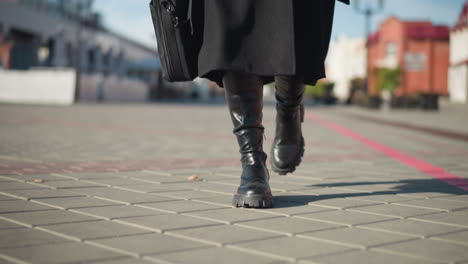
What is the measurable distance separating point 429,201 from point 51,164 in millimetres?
3006

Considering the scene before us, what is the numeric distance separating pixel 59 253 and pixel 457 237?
1.49 m

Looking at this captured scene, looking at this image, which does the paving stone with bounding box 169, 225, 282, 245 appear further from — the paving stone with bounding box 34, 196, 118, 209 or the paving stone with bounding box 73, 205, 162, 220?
the paving stone with bounding box 34, 196, 118, 209

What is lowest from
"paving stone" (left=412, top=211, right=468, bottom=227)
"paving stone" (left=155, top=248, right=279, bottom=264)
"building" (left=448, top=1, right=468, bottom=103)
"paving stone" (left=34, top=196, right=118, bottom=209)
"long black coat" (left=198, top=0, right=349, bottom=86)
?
"paving stone" (left=155, top=248, right=279, bottom=264)

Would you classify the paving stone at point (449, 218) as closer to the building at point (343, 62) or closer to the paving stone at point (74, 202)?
the paving stone at point (74, 202)

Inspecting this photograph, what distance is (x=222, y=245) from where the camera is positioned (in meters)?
1.99

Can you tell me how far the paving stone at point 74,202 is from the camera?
2.74 meters

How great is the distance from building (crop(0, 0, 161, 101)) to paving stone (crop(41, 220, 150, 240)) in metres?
24.8

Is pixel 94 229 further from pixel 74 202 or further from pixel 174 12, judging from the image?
pixel 174 12

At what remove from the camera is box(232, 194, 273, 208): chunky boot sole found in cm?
271

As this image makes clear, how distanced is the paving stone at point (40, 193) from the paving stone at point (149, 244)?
A: 1.09 meters

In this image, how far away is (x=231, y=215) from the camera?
2553mm

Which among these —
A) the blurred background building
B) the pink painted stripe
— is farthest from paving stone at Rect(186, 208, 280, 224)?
the blurred background building

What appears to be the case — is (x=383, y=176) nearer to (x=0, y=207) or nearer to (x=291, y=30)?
(x=291, y=30)

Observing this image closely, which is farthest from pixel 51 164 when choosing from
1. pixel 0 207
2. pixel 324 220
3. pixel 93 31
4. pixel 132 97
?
pixel 93 31
